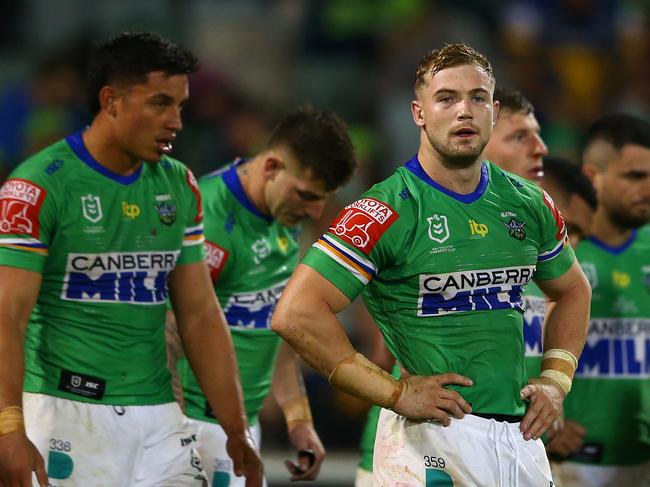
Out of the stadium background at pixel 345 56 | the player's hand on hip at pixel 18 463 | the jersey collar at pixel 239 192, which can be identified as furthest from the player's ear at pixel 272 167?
the stadium background at pixel 345 56

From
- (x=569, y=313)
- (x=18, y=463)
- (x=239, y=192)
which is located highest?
(x=239, y=192)

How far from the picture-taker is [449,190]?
4453 millimetres

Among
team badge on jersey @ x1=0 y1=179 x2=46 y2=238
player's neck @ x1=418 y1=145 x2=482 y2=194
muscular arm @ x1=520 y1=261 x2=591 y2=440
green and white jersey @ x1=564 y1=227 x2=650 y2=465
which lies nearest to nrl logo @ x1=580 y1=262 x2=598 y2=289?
green and white jersey @ x1=564 y1=227 x2=650 y2=465

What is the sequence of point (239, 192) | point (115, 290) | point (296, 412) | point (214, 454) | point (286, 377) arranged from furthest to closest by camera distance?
1. point (286, 377)
2. point (296, 412)
3. point (239, 192)
4. point (214, 454)
5. point (115, 290)

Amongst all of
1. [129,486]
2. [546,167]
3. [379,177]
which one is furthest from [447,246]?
[379,177]

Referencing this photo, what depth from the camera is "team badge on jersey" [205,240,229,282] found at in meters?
5.83

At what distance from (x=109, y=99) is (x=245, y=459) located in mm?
1585

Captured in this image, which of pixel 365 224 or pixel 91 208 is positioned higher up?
pixel 91 208

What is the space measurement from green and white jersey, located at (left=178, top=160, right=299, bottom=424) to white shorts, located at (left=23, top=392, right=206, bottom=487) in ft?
2.73

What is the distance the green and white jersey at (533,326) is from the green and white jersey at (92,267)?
5.80 feet

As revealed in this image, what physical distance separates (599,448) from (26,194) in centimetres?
323

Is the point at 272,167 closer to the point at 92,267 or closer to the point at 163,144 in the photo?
the point at 163,144

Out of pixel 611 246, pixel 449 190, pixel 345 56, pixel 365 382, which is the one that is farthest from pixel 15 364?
pixel 345 56

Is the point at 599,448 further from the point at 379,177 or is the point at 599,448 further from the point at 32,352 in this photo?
the point at 379,177
